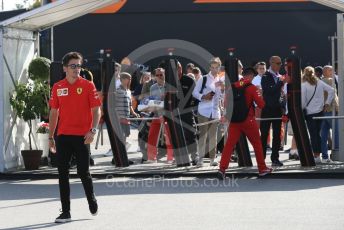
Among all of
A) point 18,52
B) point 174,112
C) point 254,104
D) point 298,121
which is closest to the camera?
point 298,121

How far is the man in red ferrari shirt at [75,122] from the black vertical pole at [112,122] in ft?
19.0

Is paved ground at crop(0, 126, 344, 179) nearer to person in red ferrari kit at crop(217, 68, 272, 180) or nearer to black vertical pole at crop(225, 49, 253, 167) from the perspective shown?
black vertical pole at crop(225, 49, 253, 167)

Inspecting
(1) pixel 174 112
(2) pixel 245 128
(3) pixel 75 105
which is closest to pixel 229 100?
(2) pixel 245 128

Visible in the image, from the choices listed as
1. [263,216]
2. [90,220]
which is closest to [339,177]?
[263,216]

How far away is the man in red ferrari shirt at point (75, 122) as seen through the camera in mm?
11164

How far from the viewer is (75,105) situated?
1117 centimetres

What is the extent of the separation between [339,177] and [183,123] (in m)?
3.50

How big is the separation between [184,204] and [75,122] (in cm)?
212

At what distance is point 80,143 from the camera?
11203mm

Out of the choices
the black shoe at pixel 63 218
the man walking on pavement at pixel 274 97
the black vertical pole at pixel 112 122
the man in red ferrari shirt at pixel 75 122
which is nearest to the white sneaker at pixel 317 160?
the man walking on pavement at pixel 274 97

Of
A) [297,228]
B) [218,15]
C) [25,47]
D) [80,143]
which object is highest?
[218,15]

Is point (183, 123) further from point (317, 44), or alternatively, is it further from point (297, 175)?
point (317, 44)

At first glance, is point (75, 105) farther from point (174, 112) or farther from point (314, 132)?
point (314, 132)

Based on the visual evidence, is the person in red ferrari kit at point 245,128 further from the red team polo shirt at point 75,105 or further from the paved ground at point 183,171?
the red team polo shirt at point 75,105
